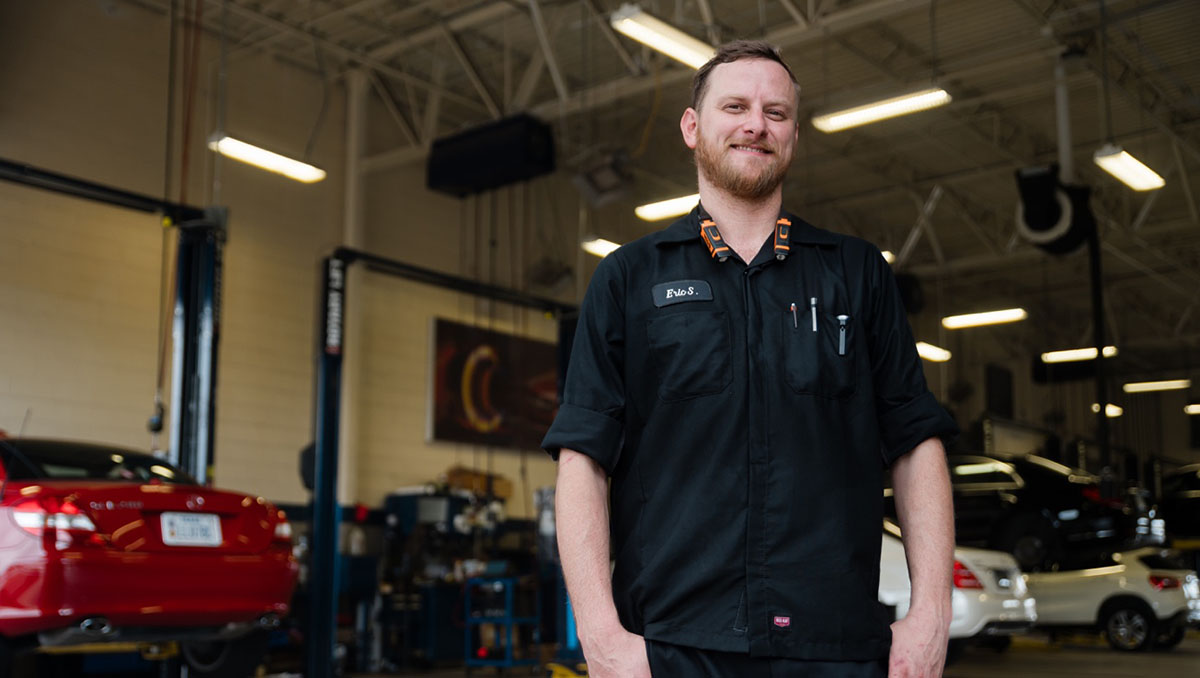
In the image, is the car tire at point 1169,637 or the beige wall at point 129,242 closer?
the beige wall at point 129,242

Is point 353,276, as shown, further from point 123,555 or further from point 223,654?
point 123,555

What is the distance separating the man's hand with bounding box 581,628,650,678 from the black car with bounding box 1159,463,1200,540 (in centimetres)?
1993

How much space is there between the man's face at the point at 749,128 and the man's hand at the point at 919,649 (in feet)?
1.99

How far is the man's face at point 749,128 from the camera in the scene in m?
1.64

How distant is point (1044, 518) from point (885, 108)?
15.6 ft

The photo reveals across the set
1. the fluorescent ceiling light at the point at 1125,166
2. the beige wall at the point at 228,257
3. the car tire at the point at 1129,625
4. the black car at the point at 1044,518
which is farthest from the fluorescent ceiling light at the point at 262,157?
the car tire at the point at 1129,625

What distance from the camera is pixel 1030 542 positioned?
483 inches

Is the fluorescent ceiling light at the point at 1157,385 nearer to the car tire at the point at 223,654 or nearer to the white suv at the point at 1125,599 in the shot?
the white suv at the point at 1125,599

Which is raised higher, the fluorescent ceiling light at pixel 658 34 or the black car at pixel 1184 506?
the fluorescent ceiling light at pixel 658 34

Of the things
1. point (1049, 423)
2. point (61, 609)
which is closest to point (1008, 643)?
point (61, 609)

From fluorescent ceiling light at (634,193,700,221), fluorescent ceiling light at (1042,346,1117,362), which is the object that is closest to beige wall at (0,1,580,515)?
fluorescent ceiling light at (634,193,700,221)

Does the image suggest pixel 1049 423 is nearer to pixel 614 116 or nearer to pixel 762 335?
pixel 614 116

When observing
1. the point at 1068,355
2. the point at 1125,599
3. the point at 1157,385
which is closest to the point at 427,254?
the point at 1125,599

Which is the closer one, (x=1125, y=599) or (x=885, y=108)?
(x=885, y=108)
